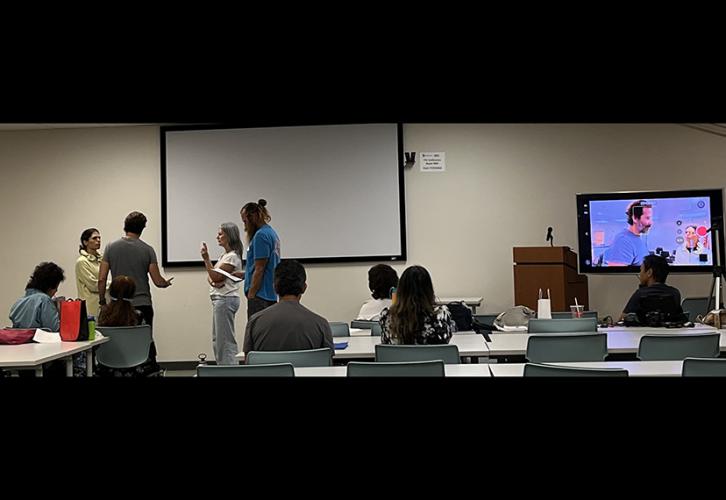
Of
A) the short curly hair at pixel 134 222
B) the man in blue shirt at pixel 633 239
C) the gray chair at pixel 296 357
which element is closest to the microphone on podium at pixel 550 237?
the man in blue shirt at pixel 633 239

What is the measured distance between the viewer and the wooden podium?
→ 6.55 m

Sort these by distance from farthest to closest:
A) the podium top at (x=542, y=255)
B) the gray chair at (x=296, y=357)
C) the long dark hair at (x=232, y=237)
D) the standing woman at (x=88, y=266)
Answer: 1. the standing woman at (x=88, y=266)
2. the podium top at (x=542, y=255)
3. the long dark hair at (x=232, y=237)
4. the gray chair at (x=296, y=357)

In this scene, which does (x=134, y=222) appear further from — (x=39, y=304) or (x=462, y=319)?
(x=462, y=319)

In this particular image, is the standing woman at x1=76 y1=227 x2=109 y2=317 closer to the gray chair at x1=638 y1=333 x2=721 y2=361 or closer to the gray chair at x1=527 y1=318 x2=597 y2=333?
the gray chair at x1=527 y1=318 x2=597 y2=333

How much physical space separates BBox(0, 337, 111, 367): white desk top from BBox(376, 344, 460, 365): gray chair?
1844mm

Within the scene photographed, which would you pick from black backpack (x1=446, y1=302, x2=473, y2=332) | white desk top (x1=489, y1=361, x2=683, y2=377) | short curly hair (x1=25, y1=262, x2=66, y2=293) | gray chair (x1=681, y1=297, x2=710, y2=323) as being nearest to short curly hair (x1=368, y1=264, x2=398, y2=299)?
black backpack (x1=446, y1=302, x2=473, y2=332)

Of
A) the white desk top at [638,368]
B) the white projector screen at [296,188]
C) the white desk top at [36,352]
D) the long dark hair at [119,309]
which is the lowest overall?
the white desk top at [638,368]

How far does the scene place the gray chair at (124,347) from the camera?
197 inches

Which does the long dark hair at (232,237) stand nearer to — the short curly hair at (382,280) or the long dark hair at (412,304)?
the short curly hair at (382,280)

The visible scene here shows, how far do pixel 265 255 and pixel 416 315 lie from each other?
192cm

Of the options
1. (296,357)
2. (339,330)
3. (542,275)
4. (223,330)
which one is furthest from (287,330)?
Answer: (542,275)
